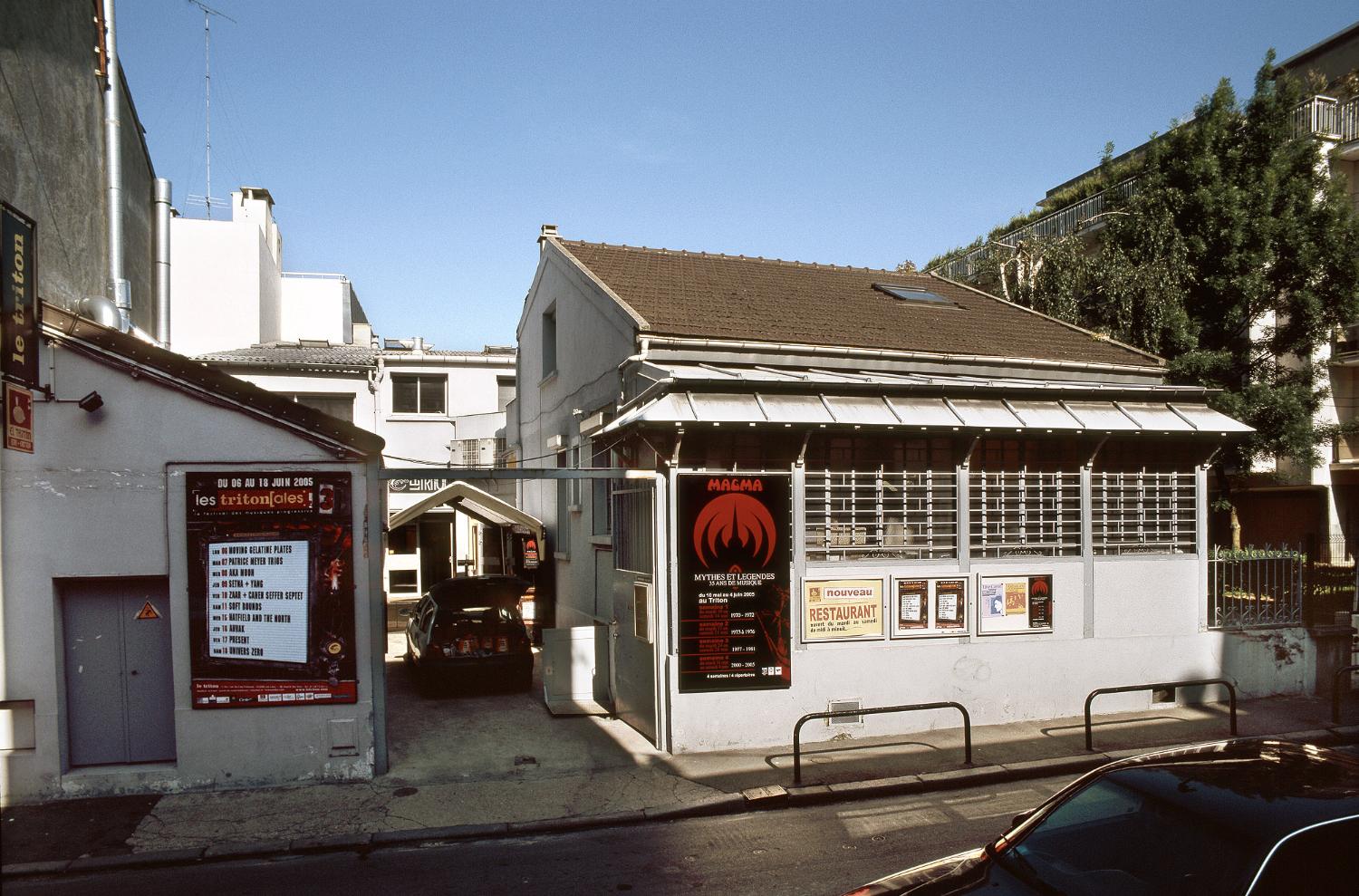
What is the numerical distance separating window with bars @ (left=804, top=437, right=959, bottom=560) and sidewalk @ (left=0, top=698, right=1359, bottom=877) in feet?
7.04

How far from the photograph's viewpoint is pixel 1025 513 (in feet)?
38.5

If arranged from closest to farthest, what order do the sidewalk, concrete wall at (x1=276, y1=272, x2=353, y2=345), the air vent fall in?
1. the sidewalk
2. the air vent
3. concrete wall at (x1=276, y1=272, x2=353, y2=345)

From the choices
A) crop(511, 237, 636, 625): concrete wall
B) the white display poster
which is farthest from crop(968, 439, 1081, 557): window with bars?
the white display poster

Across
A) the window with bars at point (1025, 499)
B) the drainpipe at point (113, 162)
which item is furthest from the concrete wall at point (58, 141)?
the window with bars at point (1025, 499)

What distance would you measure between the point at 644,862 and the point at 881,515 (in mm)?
5463

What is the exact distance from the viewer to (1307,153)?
55.6 ft

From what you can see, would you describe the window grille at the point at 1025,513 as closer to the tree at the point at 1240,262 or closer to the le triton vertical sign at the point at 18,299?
A: the tree at the point at 1240,262

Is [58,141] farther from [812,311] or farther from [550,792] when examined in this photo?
[812,311]

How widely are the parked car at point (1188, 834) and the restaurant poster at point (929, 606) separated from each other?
5789 millimetres

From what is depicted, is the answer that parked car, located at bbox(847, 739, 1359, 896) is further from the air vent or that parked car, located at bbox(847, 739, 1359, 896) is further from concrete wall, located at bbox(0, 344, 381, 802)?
concrete wall, located at bbox(0, 344, 381, 802)

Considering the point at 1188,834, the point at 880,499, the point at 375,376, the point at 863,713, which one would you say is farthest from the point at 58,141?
the point at 375,376

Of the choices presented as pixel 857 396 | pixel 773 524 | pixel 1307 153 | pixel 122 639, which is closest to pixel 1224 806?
pixel 773 524

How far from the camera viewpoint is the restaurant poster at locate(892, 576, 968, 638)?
35.9 feet

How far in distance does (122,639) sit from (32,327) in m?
3.26
